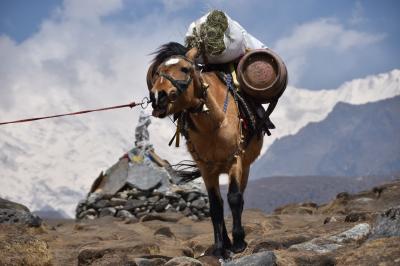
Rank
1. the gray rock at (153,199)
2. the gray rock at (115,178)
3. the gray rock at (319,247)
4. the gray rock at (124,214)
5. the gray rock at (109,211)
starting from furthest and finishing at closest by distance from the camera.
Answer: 1. the gray rock at (115,178)
2. the gray rock at (153,199)
3. the gray rock at (109,211)
4. the gray rock at (124,214)
5. the gray rock at (319,247)

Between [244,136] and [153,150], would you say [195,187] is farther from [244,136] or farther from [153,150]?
[244,136]

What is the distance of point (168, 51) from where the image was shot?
841 centimetres

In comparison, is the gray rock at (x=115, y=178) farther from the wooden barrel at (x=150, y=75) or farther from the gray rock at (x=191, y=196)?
the wooden barrel at (x=150, y=75)

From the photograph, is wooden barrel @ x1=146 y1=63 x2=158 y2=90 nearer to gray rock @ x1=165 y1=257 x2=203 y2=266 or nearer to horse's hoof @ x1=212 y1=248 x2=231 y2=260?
horse's hoof @ x1=212 y1=248 x2=231 y2=260

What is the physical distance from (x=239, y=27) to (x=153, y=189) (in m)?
15.3

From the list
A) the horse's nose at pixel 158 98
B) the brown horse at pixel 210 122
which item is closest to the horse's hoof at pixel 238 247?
the brown horse at pixel 210 122

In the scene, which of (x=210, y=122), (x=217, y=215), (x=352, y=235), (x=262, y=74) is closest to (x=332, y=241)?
(x=352, y=235)

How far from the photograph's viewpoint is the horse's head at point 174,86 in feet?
23.6

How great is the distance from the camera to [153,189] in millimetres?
24312

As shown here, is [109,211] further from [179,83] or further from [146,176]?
[179,83]

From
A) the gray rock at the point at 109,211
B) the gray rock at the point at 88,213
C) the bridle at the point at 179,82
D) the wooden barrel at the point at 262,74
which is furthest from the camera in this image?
the gray rock at the point at 88,213

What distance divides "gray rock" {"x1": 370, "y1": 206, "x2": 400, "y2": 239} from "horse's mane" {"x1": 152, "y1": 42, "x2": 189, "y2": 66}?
139 inches

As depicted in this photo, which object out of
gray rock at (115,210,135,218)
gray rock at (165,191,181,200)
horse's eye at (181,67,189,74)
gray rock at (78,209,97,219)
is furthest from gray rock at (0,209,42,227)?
horse's eye at (181,67,189,74)

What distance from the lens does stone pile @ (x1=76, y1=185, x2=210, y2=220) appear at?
23.9m
